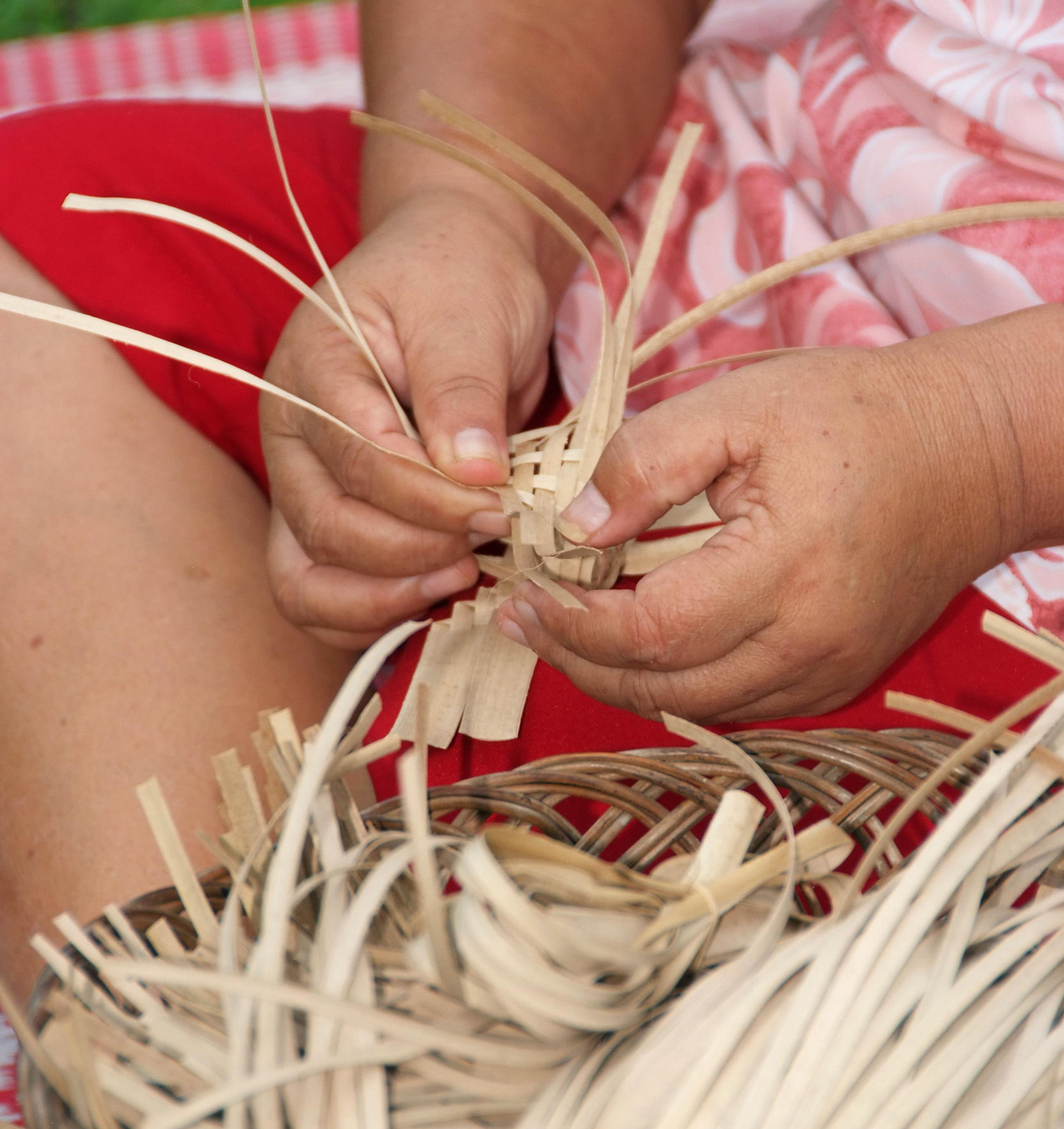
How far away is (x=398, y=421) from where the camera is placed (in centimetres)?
61

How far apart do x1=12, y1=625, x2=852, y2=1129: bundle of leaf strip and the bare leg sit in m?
0.20

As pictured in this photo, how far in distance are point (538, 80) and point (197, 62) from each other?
2.73 ft

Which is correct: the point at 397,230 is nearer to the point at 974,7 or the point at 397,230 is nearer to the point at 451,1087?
the point at 974,7

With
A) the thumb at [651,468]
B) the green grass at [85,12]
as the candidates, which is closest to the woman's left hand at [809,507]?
the thumb at [651,468]

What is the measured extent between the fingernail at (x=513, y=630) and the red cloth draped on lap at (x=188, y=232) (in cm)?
4

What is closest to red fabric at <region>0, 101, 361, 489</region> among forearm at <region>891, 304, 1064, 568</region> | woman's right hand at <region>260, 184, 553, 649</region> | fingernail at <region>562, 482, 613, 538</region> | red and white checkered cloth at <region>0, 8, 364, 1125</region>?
woman's right hand at <region>260, 184, 553, 649</region>

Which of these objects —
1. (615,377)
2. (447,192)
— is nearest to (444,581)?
(615,377)

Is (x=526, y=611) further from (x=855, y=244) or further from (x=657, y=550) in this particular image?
(x=855, y=244)

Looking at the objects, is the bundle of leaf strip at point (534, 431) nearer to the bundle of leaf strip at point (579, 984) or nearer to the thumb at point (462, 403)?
the thumb at point (462, 403)

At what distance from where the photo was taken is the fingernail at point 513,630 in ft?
2.02

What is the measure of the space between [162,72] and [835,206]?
3.48 ft

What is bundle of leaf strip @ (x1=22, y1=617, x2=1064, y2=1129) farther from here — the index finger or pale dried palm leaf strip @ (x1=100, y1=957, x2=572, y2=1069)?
the index finger

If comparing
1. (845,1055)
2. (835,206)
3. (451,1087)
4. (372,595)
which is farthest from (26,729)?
(835,206)

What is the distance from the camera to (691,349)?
0.78 m
